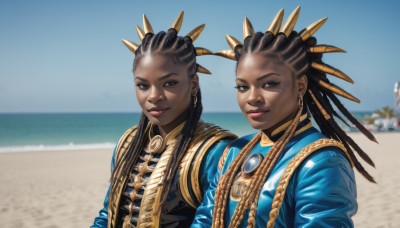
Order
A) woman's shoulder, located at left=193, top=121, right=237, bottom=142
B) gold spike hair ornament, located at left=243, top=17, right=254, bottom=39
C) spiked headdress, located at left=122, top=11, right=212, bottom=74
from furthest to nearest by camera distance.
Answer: spiked headdress, located at left=122, top=11, right=212, bottom=74
woman's shoulder, located at left=193, top=121, right=237, bottom=142
gold spike hair ornament, located at left=243, top=17, right=254, bottom=39

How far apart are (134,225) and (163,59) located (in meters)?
1.19

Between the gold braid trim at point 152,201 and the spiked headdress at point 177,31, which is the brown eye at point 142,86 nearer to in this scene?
the spiked headdress at point 177,31

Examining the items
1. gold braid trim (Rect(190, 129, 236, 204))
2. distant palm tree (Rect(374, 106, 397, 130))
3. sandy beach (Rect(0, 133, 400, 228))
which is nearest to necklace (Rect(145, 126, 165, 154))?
gold braid trim (Rect(190, 129, 236, 204))

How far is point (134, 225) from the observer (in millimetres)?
3021

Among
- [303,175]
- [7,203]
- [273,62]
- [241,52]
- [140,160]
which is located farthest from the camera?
[7,203]

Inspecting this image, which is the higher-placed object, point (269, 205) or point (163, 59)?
point (163, 59)

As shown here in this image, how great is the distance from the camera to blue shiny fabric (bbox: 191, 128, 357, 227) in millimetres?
1959

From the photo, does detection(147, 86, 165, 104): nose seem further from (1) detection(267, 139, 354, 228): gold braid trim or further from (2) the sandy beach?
(2) the sandy beach

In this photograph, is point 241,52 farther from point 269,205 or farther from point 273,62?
point 269,205

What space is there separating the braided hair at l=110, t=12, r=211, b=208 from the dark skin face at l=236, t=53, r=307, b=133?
0.78 m

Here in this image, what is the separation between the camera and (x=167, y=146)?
10.4 feet

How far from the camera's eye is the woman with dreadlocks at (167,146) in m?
2.91

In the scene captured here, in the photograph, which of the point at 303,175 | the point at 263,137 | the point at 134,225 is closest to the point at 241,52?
the point at 263,137

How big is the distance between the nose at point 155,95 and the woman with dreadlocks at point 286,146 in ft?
2.05
